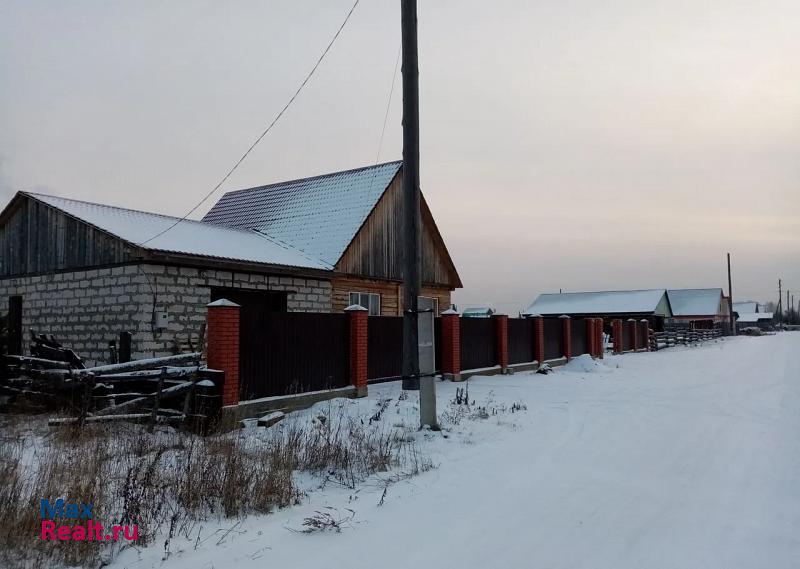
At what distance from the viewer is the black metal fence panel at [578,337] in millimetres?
24906

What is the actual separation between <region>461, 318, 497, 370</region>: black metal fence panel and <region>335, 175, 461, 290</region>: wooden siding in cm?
337

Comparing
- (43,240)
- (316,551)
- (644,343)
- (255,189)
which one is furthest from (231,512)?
(644,343)

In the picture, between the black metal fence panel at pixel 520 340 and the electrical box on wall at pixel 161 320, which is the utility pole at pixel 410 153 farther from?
the black metal fence panel at pixel 520 340

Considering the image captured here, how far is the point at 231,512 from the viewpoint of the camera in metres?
5.42

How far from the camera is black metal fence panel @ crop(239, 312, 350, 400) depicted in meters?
10.5

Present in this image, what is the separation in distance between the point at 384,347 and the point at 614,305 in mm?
47982

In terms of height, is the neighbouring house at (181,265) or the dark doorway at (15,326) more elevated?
the neighbouring house at (181,265)

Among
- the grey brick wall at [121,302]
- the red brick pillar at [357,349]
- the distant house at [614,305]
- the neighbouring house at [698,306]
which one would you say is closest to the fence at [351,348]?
the red brick pillar at [357,349]

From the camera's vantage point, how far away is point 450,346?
54.6ft

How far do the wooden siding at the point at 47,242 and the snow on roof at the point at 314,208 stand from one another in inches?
240

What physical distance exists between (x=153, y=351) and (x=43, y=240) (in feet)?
16.9

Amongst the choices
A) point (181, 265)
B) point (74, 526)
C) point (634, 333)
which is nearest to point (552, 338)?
point (634, 333)

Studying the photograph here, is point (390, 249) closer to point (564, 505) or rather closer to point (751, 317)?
point (564, 505)

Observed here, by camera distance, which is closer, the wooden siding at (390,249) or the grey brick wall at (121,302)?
the grey brick wall at (121,302)
